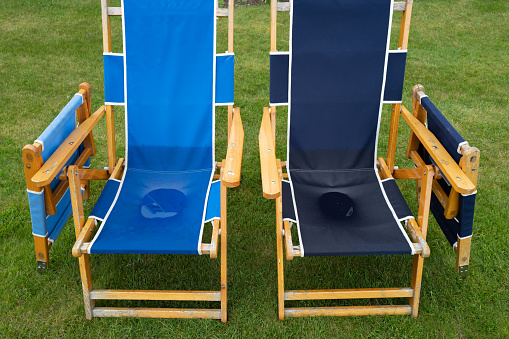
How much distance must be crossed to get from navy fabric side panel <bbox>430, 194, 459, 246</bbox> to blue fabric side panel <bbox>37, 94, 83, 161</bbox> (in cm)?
194

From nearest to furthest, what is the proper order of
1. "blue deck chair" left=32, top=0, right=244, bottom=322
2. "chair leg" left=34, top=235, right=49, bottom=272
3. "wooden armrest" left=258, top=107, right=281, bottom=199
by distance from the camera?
"wooden armrest" left=258, top=107, right=281, bottom=199 < "chair leg" left=34, top=235, right=49, bottom=272 < "blue deck chair" left=32, top=0, right=244, bottom=322

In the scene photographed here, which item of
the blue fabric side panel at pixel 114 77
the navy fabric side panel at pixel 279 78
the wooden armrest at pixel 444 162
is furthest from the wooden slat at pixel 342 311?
the blue fabric side panel at pixel 114 77

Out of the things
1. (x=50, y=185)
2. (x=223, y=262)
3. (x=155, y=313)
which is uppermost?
(x=50, y=185)

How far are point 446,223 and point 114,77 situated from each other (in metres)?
1.99

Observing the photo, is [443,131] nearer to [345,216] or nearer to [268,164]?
[345,216]

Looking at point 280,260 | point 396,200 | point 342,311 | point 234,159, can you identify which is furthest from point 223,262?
point 396,200

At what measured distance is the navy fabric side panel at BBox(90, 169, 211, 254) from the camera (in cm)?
229

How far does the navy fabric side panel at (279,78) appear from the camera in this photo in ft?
9.31

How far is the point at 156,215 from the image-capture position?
255 centimetres

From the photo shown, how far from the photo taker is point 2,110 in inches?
179

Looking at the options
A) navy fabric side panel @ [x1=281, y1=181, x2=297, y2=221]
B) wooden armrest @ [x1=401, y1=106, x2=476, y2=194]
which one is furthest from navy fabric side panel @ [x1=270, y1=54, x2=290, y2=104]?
wooden armrest @ [x1=401, y1=106, x2=476, y2=194]

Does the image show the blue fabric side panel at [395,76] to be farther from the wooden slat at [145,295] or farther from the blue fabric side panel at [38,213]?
the blue fabric side panel at [38,213]

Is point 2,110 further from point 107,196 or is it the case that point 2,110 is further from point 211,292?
point 211,292

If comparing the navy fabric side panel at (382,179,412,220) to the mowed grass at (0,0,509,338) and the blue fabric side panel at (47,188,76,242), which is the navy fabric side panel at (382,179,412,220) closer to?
the mowed grass at (0,0,509,338)
